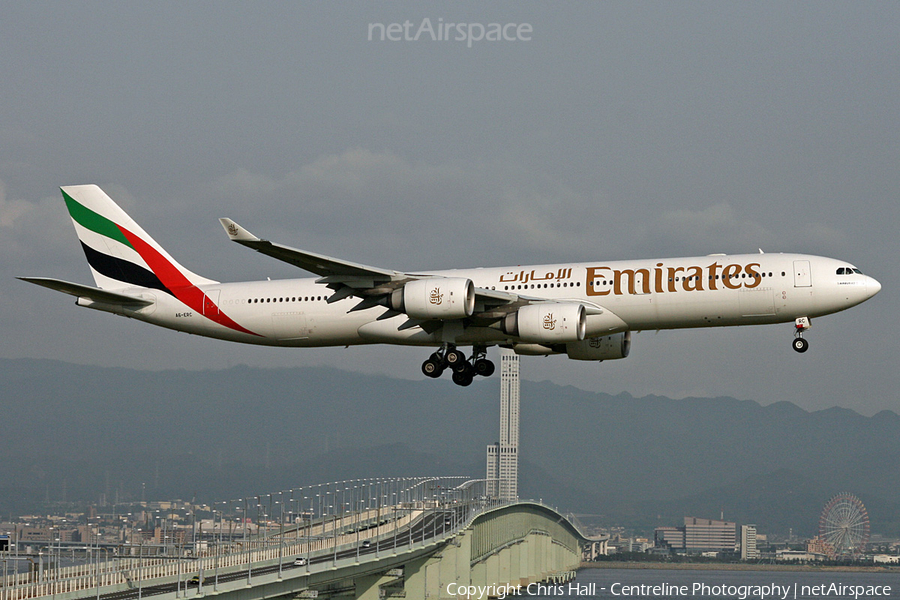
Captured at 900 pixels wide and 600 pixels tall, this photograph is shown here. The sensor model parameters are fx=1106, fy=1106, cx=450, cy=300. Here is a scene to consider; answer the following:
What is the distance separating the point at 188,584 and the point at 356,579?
27752 millimetres

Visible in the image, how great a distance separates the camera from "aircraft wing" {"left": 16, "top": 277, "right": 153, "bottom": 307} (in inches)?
1794

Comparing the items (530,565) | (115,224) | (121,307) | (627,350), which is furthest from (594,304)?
(530,565)

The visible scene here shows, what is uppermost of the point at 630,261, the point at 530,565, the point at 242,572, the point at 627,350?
the point at 630,261

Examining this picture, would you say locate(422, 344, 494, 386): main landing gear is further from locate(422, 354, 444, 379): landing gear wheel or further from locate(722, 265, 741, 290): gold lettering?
locate(722, 265, 741, 290): gold lettering

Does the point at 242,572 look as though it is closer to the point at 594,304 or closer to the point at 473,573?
the point at 594,304

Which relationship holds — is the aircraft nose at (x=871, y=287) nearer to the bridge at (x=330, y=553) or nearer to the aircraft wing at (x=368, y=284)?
the aircraft wing at (x=368, y=284)

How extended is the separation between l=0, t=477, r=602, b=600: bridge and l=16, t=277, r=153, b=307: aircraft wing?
10426mm

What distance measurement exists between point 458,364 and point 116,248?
762 inches

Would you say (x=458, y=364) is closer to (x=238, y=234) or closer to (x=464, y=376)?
(x=464, y=376)

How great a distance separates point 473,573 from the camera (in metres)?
110

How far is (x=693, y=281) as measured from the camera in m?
43.8

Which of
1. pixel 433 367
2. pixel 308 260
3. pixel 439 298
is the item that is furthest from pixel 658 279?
pixel 308 260

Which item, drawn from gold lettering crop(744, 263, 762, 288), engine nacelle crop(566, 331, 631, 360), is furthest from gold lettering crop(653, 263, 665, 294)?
engine nacelle crop(566, 331, 631, 360)

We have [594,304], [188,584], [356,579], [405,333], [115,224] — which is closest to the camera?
[188,584]
